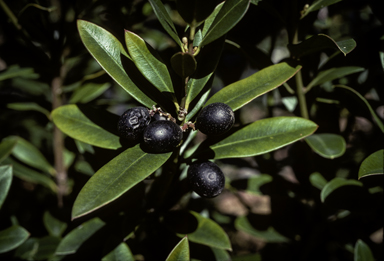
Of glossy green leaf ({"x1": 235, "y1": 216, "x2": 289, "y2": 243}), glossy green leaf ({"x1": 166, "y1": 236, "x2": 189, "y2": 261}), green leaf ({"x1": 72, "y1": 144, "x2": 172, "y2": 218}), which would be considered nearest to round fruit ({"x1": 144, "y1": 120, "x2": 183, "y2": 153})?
green leaf ({"x1": 72, "y1": 144, "x2": 172, "y2": 218})

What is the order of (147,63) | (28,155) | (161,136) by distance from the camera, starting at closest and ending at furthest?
(161,136) < (147,63) < (28,155)

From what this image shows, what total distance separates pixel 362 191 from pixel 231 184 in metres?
0.56

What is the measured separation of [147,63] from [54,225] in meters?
1.05

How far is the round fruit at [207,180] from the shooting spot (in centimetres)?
76

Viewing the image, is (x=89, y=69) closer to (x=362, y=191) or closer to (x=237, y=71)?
(x=237, y=71)

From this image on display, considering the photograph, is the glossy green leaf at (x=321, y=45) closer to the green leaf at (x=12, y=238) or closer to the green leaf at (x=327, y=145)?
the green leaf at (x=327, y=145)

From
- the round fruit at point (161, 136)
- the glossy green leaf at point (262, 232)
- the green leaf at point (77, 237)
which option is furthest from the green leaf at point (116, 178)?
the glossy green leaf at point (262, 232)

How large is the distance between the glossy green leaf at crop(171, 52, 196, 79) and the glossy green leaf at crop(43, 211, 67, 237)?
110cm

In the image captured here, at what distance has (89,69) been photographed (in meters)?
1.58

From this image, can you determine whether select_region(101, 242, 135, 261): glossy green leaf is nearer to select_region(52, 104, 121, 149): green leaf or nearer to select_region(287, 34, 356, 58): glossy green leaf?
select_region(52, 104, 121, 149): green leaf

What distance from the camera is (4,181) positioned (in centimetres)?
112

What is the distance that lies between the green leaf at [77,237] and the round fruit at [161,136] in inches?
25.1

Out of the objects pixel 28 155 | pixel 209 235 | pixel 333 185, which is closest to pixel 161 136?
pixel 209 235

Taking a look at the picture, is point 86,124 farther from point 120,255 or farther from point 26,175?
point 26,175
